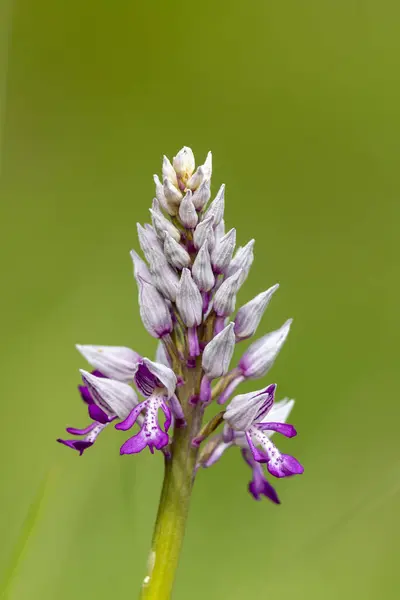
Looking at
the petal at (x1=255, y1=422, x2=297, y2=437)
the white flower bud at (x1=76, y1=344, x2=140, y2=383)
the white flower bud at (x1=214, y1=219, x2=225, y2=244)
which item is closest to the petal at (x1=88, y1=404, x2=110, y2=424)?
the white flower bud at (x1=76, y1=344, x2=140, y2=383)

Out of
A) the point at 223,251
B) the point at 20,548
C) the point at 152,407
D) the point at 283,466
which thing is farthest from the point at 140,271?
the point at 20,548

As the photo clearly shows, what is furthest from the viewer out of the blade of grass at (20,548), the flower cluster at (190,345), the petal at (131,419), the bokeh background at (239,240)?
the bokeh background at (239,240)

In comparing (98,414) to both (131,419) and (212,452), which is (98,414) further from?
(212,452)

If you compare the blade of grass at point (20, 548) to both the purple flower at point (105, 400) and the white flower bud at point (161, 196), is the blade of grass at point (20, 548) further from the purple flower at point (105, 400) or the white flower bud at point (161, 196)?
the white flower bud at point (161, 196)

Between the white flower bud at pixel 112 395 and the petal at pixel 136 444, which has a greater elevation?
the white flower bud at pixel 112 395

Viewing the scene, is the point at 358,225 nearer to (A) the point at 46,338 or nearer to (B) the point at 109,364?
(A) the point at 46,338

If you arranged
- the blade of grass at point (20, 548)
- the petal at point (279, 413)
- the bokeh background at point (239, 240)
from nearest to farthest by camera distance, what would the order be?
1. the blade of grass at point (20, 548)
2. the petal at point (279, 413)
3. the bokeh background at point (239, 240)

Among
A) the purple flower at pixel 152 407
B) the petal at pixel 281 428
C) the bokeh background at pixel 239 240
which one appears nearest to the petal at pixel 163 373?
the purple flower at pixel 152 407

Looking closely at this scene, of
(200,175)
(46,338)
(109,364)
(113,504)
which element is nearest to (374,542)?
(113,504)
